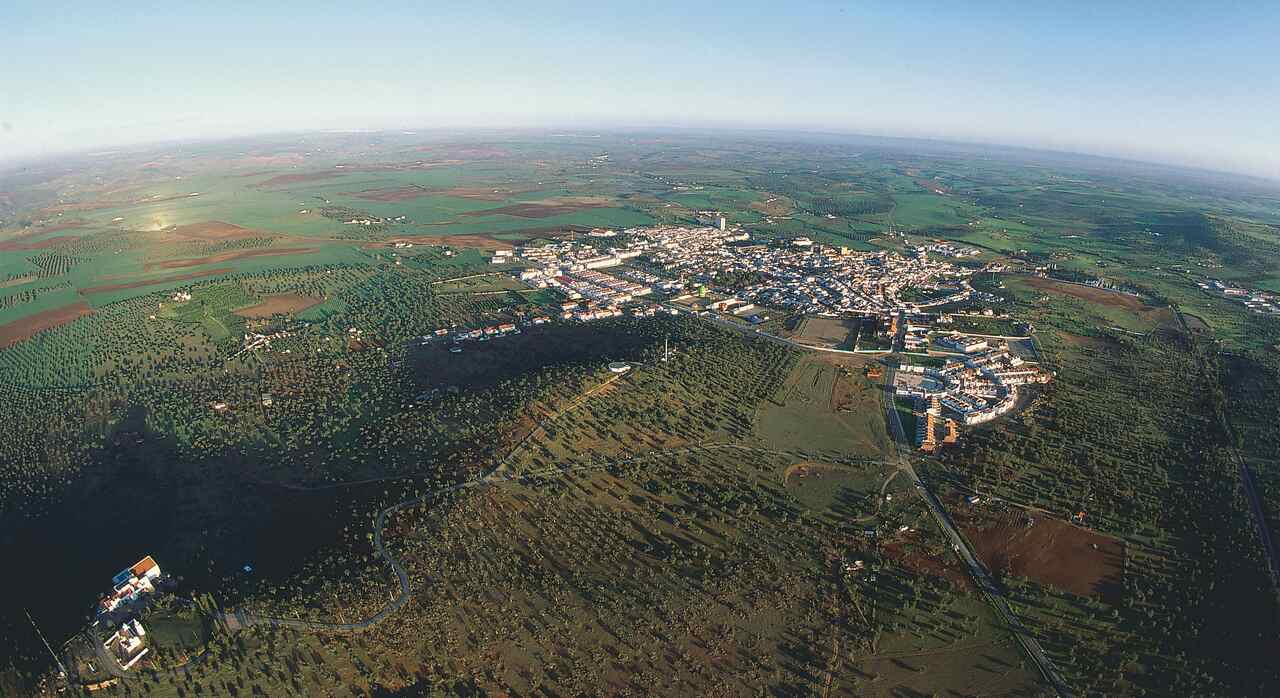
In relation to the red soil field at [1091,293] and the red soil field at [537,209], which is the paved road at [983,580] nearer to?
the red soil field at [1091,293]

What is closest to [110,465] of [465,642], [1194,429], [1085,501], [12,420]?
[12,420]

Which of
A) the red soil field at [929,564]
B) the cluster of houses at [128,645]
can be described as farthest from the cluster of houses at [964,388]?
the cluster of houses at [128,645]

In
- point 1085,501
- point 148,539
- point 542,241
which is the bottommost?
point 148,539

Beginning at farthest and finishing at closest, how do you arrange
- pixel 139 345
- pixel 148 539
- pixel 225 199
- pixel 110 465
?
pixel 225 199
pixel 139 345
pixel 110 465
pixel 148 539

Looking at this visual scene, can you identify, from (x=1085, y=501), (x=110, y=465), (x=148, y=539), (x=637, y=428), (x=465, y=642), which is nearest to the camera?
(x=465, y=642)

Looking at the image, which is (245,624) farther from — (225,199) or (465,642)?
(225,199)

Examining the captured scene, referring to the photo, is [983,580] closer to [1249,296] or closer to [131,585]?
[131,585]
